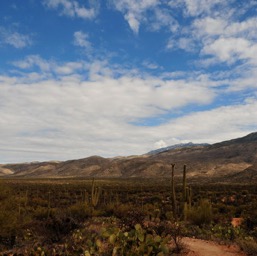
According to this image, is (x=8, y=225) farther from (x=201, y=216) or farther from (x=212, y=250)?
(x=201, y=216)

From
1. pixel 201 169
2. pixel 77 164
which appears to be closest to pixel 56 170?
pixel 77 164

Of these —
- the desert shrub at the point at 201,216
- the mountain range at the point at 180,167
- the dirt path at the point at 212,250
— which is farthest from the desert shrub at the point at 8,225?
the mountain range at the point at 180,167

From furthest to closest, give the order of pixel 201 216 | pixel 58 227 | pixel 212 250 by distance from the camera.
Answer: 1. pixel 201 216
2. pixel 58 227
3. pixel 212 250

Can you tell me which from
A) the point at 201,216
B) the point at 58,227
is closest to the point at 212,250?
the point at 58,227

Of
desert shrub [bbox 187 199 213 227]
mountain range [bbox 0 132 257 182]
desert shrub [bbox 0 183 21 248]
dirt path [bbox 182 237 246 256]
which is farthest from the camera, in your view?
mountain range [bbox 0 132 257 182]

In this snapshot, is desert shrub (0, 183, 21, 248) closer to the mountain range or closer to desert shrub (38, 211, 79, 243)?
desert shrub (38, 211, 79, 243)

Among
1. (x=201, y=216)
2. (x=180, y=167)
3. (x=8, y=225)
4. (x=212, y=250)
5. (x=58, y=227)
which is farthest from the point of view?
(x=180, y=167)

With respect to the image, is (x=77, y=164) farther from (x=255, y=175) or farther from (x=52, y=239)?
(x=52, y=239)

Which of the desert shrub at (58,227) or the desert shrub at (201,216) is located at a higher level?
the desert shrub at (58,227)

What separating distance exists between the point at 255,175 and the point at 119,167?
64.8m

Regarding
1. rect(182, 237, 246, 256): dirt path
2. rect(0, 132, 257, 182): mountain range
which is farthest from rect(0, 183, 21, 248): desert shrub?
rect(0, 132, 257, 182): mountain range

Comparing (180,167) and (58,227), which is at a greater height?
(180,167)

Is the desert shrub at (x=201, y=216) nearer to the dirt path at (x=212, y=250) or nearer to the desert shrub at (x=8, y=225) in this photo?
the dirt path at (x=212, y=250)

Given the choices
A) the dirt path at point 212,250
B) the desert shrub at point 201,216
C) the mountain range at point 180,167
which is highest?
the mountain range at point 180,167
